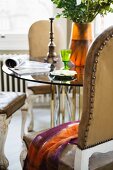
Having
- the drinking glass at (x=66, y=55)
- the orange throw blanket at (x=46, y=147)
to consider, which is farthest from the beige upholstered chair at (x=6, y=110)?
the orange throw blanket at (x=46, y=147)

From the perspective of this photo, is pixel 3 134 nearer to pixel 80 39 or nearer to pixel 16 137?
pixel 16 137

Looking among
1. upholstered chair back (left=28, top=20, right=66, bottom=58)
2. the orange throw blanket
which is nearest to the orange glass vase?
the orange throw blanket

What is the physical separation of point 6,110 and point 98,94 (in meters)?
1.08

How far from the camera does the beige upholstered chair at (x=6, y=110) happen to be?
7.43 ft

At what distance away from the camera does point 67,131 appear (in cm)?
174

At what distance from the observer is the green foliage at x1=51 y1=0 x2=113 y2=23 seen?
6.95 feet

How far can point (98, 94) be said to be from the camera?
53.1 inches

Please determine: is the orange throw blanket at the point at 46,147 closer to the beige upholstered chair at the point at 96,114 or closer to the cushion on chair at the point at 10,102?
the beige upholstered chair at the point at 96,114

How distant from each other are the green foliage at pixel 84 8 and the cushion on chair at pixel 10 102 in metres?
0.75

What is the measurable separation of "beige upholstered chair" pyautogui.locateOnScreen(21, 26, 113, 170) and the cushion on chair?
2.79 feet

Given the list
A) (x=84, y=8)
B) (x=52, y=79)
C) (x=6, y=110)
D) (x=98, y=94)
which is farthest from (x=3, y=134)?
(x=98, y=94)

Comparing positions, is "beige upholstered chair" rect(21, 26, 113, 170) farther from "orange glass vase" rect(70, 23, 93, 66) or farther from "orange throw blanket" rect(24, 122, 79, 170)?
"orange glass vase" rect(70, 23, 93, 66)

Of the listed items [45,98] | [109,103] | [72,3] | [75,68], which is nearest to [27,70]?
[75,68]

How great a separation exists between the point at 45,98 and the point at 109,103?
2.32 m
